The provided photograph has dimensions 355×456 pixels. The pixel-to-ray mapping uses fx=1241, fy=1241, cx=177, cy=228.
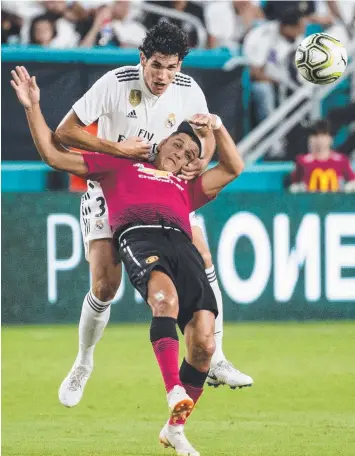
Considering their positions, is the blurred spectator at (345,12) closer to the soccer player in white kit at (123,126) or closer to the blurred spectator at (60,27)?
the blurred spectator at (60,27)

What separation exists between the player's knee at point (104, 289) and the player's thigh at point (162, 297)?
1036mm

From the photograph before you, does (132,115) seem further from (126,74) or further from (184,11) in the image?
(184,11)

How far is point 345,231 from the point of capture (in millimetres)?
14180

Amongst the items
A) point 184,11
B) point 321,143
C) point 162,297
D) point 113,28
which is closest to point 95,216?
point 162,297

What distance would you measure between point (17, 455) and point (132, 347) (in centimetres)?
513

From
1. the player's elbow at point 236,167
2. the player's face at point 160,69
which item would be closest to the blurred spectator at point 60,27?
the player's face at point 160,69

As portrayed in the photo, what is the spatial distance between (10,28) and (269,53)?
3166 mm

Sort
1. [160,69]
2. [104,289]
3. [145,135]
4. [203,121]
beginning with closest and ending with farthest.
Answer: [203,121] < [160,69] < [104,289] < [145,135]

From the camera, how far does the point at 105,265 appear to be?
28.0 ft

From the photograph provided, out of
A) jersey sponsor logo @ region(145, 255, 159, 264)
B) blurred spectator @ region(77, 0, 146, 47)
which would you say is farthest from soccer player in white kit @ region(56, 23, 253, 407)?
blurred spectator @ region(77, 0, 146, 47)

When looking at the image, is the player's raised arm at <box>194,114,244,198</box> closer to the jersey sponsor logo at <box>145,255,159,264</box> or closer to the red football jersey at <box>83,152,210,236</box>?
the red football jersey at <box>83,152,210,236</box>

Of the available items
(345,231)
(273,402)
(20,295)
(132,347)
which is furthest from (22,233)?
(273,402)

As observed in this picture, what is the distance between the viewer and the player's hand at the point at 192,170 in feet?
27.3

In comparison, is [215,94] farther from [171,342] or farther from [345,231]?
[171,342]
